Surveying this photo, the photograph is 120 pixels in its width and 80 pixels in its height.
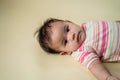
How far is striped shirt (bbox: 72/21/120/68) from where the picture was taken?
81 centimetres

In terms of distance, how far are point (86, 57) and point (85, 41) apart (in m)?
0.07

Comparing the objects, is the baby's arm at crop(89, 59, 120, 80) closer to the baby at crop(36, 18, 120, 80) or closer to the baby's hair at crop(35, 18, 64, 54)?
the baby at crop(36, 18, 120, 80)

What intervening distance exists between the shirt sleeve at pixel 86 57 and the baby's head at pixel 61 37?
4cm


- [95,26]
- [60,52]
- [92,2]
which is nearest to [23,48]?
[60,52]

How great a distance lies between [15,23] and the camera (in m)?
1.00

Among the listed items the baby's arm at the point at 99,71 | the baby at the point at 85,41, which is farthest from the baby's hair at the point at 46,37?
the baby's arm at the point at 99,71

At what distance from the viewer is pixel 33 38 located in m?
0.94

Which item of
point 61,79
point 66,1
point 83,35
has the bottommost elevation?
point 61,79

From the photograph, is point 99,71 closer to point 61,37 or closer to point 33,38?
point 61,37

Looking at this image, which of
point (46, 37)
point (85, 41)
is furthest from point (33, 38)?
point (85, 41)

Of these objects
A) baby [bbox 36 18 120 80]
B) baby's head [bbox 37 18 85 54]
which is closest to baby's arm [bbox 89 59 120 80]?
baby [bbox 36 18 120 80]

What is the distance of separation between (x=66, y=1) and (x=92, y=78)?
1.50 ft

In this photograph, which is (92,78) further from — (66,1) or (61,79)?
(66,1)

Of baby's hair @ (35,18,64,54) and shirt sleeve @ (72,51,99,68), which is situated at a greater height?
baby's hair @ (35,18,64,54)
